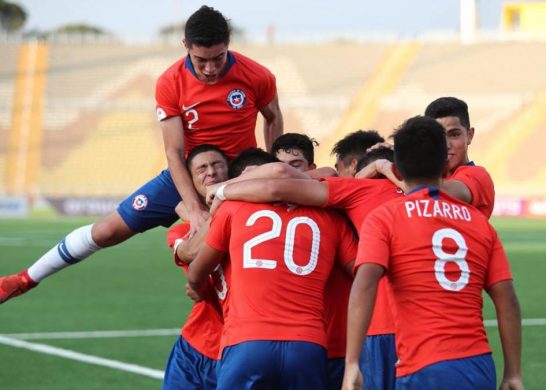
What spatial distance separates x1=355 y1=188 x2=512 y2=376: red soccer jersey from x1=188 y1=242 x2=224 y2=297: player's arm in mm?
994

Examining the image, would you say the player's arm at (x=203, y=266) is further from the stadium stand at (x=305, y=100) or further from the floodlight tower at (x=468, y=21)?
the floodlight tower at (x=468, y=21)

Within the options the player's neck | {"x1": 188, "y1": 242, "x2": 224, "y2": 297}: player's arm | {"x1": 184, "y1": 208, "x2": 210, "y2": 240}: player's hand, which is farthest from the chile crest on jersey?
the player's neck

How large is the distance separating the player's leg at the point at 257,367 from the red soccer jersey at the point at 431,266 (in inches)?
24.4

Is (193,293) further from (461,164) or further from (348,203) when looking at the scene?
(461,164)

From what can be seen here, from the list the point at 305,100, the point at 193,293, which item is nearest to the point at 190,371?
the point at 193,293

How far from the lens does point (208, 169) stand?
654cm

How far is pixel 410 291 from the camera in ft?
15.0

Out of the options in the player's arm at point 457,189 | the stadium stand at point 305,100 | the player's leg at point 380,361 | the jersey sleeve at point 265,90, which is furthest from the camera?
the stadium stand at point 305,100

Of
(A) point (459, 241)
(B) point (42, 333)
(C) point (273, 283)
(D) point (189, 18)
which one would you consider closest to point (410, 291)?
(A) point (459, 241)

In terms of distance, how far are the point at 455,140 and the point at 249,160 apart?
1.12 m

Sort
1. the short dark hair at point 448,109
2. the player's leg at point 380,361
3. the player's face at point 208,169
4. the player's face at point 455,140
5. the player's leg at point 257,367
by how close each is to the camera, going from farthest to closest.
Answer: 1. the player's face at point 208,169
2. the short dark hair at point 448,109
3. the player's face at point 455,140
4. the player's leg at point 380,361
5. the player's leg at point 257,367

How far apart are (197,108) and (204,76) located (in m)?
0.25

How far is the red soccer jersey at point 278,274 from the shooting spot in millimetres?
4953

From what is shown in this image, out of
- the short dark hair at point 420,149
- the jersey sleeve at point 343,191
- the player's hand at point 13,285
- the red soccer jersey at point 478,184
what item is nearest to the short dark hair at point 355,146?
the red soccer jersey at point 478,184
